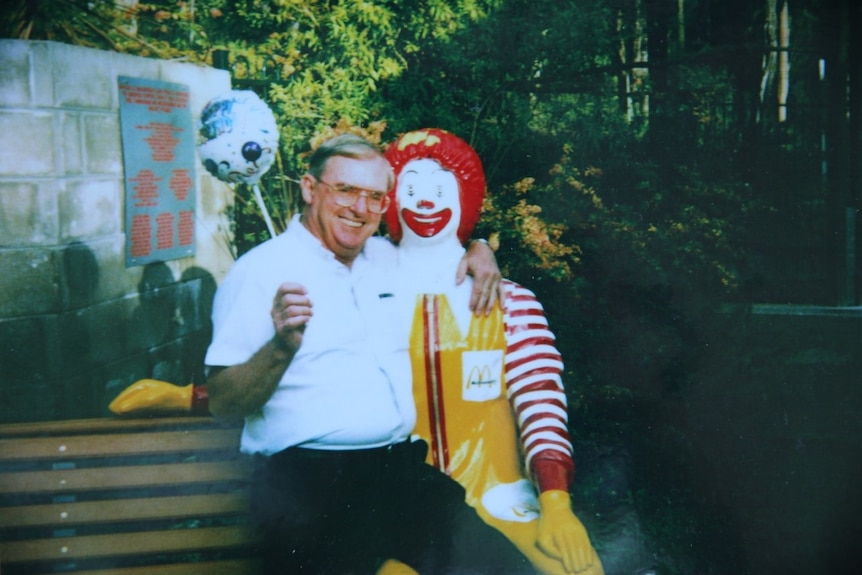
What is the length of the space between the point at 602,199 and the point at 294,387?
132cm

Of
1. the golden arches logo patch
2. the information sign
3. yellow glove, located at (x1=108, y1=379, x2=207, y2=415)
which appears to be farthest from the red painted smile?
yellow glove, located at (x1=108, y1=379, x2=207, y2=415)

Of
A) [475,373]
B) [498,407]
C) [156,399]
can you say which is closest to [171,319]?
[156,399]

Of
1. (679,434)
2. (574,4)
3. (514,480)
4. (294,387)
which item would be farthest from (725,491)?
(574,4)

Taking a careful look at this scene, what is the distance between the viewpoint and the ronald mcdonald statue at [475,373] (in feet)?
10.6

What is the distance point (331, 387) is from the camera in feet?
10.4

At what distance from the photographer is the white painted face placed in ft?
10.6

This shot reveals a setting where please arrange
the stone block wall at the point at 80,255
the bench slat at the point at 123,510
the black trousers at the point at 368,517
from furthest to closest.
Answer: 1. the bench slat at the point at 123,510
2. the black trousers at the point at 368,517
3. the stone block wall at the point at 80,255

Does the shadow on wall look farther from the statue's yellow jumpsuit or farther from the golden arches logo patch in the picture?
the golden arches logo patch

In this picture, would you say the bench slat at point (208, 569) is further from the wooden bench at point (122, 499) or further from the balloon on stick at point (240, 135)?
the balloon on stick at point (240, 135)

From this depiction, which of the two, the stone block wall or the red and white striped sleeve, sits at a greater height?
the stone block wall

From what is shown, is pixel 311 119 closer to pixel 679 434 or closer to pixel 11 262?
pixel 11 262

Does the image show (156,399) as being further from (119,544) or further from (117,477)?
(119,544)

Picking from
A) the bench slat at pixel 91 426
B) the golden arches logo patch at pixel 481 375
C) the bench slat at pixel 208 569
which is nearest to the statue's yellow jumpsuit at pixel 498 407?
the golden arches logo patch at pixel 481 375

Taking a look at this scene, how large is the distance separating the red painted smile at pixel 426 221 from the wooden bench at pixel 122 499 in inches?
40.6
